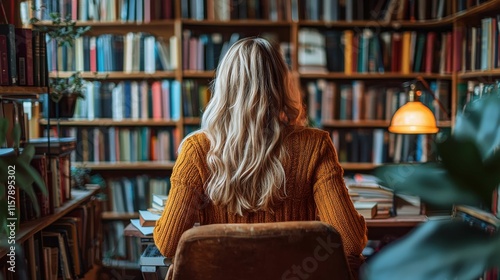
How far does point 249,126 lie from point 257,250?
1.52 feet

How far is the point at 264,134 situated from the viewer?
154 centimetres

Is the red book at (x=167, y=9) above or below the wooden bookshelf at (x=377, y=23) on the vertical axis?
above

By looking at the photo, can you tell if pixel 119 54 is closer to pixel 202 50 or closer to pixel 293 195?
pixel 202 50

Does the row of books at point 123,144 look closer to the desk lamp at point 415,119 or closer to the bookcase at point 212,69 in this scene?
the bookcase at point 212,69

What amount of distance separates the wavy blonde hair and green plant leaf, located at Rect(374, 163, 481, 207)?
2.84 ft

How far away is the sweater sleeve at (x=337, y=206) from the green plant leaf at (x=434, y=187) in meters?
0.86

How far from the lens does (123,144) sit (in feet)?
11.8

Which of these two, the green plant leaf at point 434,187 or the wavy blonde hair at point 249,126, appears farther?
the wavy blonde hair at point 249,126

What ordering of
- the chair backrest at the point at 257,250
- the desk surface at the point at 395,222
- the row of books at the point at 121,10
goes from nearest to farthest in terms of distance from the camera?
the chair backrest at the point at 257,250
the desk surface at the point at 395,222
the row of books at the point at 121,10

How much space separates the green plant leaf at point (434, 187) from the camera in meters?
0.62

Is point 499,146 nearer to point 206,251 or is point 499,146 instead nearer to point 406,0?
point 206,251

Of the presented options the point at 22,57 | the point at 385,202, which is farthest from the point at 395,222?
the point at 22,57

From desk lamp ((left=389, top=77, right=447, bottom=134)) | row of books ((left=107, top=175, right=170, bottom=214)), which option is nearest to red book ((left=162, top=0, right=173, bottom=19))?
row of books ((left=107, top=175, right=170, bottom=214))

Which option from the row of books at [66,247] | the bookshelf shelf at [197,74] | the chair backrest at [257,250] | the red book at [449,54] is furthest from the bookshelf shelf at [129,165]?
the chair backrest at [257,250]
